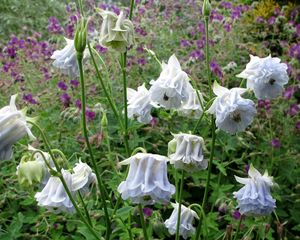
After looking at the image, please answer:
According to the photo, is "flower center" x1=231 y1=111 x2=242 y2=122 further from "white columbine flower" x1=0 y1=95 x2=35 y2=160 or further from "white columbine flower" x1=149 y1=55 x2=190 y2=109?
"white columbine flower" x1=0 y1=95 x2=35 y2=160

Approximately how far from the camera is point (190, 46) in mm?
4172

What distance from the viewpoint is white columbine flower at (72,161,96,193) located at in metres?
1.36

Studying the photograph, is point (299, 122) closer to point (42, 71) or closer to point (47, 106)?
point (47, 106)

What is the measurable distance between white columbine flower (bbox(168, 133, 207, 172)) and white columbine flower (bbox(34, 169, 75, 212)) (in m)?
0.27

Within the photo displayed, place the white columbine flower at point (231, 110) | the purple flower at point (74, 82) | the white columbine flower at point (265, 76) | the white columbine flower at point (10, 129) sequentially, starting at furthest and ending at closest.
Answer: the purple flower at point (74, 82) < the white columbine flower at point (265, 76) < the white columbine flower at point (231, 110) < the white columbine flower at point (10, 129)

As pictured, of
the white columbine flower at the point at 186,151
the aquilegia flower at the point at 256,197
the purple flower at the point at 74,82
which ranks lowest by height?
the purple flower at the point at 74,82

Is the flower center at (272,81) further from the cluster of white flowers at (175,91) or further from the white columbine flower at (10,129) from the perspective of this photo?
the white columbine flower at (10,129)

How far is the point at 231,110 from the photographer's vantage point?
4.11 feet

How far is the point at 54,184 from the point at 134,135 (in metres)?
1.22

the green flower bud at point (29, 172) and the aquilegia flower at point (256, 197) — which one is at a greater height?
the green flower bud at point (29, 172)

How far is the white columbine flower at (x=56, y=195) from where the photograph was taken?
134 centimetres

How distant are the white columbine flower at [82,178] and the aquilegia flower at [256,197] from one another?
393mm

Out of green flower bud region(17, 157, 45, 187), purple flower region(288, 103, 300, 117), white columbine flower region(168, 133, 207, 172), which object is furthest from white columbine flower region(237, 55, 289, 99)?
purple flower region(288, 103, 300, 117)

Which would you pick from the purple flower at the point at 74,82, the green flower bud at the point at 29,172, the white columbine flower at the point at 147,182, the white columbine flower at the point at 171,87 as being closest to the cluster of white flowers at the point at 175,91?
the white columbine flower at the point at 171,87
